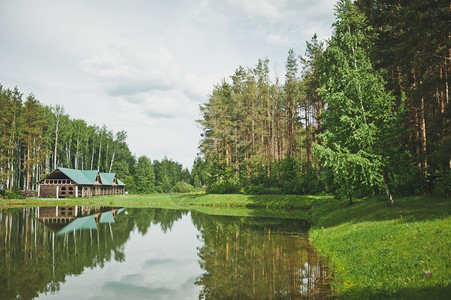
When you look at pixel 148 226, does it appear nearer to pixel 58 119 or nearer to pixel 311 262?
pixel 311 262

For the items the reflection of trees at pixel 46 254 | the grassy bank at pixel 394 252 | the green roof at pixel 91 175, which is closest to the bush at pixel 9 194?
the green roof at pixel 91 175

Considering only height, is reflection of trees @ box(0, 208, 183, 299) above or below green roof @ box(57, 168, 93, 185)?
below

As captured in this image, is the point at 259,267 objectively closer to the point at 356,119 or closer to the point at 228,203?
the point at 356,119

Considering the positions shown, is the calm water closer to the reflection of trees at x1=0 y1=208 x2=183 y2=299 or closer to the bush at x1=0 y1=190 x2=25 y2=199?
the reflection of trees at x1=0 y1=208 x2=183 y2=299

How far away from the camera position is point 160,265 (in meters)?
15.1

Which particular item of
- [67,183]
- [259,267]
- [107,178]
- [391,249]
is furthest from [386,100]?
[107,178]

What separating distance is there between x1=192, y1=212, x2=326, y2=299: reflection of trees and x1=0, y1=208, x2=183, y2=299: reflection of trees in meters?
5.72

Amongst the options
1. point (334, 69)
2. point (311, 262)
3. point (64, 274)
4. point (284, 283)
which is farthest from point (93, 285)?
point (334, 69)

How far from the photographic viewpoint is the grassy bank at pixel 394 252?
8.45m

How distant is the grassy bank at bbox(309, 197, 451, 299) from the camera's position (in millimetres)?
8453

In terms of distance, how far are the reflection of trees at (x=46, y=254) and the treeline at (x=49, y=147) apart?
1379 inches

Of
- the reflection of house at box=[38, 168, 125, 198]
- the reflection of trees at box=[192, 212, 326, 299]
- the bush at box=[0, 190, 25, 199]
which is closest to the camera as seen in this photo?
the reflection of trees at box=[192, 212, 326, 299]

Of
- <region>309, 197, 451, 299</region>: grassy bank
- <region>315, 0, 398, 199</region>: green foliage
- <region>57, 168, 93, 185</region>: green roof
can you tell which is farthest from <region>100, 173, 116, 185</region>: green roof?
<region>309, 197, 451, 299</region>: grassy bank

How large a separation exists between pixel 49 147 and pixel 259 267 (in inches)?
3003
